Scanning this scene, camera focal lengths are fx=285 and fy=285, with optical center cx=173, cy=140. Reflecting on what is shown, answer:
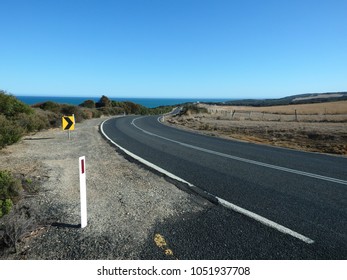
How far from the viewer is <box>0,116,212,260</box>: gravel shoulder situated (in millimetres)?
3582

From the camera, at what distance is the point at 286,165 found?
8984 millimetres

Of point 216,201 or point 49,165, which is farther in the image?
point 49,165

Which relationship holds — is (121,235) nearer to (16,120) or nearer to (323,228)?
(323,228)

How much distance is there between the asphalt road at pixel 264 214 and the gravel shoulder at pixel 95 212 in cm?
36

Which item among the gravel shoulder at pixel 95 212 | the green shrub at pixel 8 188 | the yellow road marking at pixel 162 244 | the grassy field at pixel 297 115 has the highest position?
the green shrub at pixel 8 188

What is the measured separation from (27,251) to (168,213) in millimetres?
2137

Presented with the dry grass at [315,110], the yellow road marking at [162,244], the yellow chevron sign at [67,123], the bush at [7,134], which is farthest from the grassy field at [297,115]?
the yellow road marking at [162,244]

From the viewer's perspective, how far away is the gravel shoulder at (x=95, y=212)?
3.58 meters

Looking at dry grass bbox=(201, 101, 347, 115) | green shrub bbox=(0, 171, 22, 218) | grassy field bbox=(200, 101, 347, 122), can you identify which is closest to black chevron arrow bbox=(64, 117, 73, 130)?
green shrub bbox=(0, 171, 22, 218)

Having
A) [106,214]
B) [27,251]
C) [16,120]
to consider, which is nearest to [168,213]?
[106,214]

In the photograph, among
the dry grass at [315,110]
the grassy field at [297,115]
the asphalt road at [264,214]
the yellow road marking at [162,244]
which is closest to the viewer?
the yellow road marking at [162,244]

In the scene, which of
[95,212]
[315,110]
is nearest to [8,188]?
[95,212]

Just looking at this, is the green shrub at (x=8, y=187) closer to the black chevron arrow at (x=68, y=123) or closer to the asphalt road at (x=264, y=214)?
the asphalt road at (x=264, y=214)

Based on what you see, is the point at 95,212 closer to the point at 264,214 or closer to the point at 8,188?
the point at 8,188
